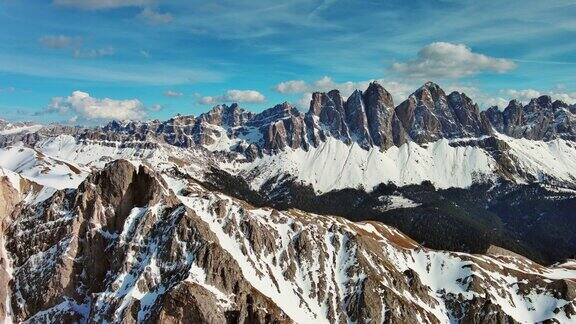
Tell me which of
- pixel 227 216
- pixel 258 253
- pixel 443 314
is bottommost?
pixel 443 314

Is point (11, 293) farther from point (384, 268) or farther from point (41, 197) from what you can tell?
point (384, 268)

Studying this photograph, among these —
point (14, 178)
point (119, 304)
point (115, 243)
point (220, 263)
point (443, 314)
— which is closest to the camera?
point (119, 304)

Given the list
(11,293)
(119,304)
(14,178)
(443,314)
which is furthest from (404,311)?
(14,178)

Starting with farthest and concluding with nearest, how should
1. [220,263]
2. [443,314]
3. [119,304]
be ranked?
[443,314] < [220,263] < [119,304]

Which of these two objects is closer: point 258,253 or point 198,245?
point 198,245

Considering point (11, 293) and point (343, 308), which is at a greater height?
point (11, 293)

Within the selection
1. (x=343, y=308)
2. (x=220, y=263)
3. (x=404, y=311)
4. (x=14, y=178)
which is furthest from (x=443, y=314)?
(x=14, y=178)
